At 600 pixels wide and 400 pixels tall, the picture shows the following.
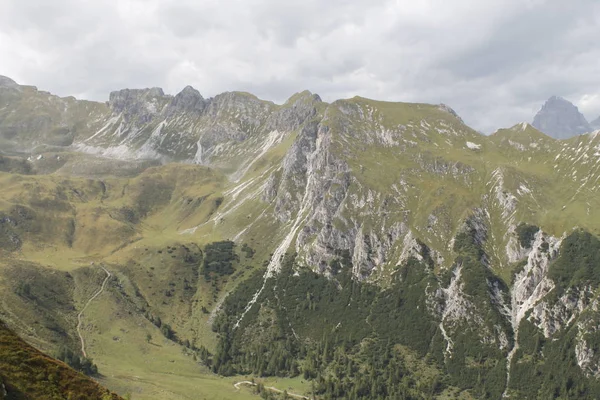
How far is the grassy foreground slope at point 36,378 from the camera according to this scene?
67.4 meters

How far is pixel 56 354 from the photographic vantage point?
194m

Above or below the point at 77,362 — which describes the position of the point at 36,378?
above

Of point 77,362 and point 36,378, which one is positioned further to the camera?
point 77,362

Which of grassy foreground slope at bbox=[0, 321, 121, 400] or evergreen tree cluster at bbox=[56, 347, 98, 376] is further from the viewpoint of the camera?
evergreen tree cluster at bbox=[56, 347, 98, 376]

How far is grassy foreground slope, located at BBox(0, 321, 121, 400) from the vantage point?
67375 millimetres

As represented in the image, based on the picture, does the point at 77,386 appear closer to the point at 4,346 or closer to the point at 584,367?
the point at 4,346

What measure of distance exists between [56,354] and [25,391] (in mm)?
148802

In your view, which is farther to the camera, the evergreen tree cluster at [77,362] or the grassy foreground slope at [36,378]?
the evergreen tree cluster at [77,362]

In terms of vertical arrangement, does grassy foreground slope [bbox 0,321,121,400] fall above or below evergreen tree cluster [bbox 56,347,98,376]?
above

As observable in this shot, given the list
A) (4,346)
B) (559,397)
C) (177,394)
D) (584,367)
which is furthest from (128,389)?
(584,367)

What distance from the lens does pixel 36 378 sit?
231 feet

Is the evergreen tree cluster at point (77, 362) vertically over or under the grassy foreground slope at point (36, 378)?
under

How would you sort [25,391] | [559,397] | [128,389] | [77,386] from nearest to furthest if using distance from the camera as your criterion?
[25,391] < [77,386] < [128,389] < [559,397]

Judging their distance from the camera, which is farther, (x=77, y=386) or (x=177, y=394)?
(x=177, y=394)
